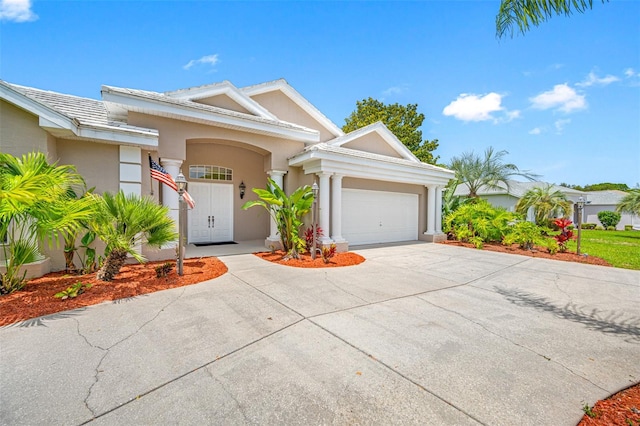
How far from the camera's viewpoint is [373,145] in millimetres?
12250

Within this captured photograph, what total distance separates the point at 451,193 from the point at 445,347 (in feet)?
44.6

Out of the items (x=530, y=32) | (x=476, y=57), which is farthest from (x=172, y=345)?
(x=476, y=57)

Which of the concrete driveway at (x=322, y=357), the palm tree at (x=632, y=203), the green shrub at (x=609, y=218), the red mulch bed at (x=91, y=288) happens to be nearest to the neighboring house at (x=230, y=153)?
the red mulch bed at (x=91, y=288)

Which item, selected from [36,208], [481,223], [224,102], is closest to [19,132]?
[36,208]

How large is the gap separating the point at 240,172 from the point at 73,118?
20.7 feet

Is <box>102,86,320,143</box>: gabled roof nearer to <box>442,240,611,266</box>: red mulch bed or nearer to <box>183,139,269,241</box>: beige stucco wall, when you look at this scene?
<box>183,139,269,241</box>: beige stucco wall

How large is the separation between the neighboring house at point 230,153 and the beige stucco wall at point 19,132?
0.7 inches

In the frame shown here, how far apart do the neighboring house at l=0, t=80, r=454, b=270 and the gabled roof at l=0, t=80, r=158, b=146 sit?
2cm

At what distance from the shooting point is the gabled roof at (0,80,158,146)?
5.70m

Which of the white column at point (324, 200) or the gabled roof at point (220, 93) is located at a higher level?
the gabled roof at point (220, 93)

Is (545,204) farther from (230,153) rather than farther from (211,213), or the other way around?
(211,213)

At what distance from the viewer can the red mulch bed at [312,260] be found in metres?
7.78

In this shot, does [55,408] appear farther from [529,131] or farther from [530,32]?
[529,131]

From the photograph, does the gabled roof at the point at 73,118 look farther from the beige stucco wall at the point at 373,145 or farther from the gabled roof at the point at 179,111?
the beige stucco wall at the point at 373,145
